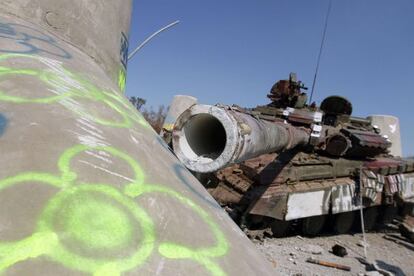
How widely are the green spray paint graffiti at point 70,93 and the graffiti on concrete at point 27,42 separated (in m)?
0.08

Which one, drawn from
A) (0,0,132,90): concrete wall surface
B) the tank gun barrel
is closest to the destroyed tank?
the tank gun barrel

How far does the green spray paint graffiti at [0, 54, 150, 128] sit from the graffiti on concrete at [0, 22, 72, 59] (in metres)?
0.08

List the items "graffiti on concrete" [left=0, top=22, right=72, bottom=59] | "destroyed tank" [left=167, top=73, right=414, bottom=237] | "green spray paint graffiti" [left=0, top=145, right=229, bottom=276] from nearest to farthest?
"green spray paint graffiti" [left=0, top=145, right=229, bottom=276] < "graffiti on concrete" [left=0, top=22, right=72, bottom=59] < "destroyed tank" [left=167, top=73, right=414, bottom=237]

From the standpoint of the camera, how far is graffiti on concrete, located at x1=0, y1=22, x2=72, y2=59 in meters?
1.81

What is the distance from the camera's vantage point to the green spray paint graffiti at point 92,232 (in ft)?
3.21

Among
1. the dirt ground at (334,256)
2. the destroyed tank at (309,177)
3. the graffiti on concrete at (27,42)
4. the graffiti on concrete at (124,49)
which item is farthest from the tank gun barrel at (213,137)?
the dirt ground at (334,256)

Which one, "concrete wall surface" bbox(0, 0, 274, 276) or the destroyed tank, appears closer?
"concrete wall surface" bbox(0, 0, 274, 276)

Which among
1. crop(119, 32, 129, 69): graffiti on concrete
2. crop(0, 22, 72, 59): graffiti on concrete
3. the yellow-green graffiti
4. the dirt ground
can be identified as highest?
crop(119, 32, 129, 69): graffiti on concrete

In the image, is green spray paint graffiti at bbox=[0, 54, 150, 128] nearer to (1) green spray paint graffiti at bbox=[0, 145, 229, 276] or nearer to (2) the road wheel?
(1) green spray paint graffiti at bbox=[0, 145, 229, 276]

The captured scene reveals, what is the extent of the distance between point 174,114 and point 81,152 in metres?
13.6

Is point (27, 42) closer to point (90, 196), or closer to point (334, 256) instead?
point (90, 196)

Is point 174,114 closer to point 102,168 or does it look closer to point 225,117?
point 225,117

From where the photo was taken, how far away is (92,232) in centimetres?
107

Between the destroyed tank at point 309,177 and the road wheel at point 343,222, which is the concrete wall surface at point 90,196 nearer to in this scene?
the destroyed tank at point 309,177
